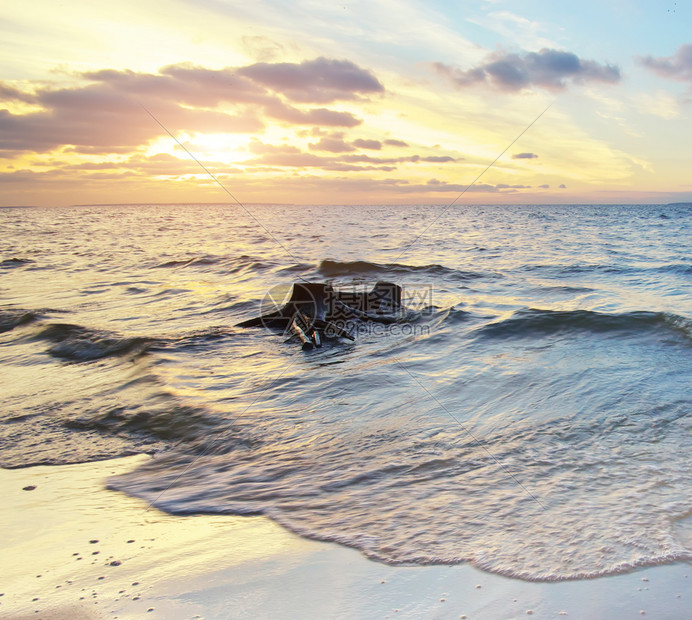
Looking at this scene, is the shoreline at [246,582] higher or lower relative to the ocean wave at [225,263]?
lower

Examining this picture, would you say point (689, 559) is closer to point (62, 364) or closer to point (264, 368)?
point (264, 368)

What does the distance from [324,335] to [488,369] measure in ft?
9.73

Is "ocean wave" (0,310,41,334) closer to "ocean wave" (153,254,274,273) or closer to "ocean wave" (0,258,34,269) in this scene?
"ocean wave" (153,254,274,273)

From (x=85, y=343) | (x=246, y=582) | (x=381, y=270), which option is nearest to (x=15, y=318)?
(x=85, y=343)

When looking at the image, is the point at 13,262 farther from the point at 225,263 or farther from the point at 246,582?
the point at 246,582

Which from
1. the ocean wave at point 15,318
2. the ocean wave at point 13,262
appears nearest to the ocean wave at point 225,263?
the ocean wave at point 13,262

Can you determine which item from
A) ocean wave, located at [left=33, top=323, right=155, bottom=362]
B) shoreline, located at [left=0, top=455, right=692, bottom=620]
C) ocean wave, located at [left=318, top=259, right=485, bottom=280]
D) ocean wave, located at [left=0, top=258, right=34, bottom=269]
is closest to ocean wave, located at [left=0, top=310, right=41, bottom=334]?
ocean wave, located at [left=33, top=323, right=155, bottom=362]

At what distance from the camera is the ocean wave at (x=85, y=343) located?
24.7ft

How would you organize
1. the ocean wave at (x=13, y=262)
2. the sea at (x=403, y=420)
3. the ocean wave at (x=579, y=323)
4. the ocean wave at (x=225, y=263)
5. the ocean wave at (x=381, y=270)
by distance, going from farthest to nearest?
the ocean wave at (x=225, y=263) → the ocean wave at (x=13, y=262) → the ocean wave at (x=381, y=270) → the ocean wave at (x=579, y=323) → the sea at (x=403, y=420)

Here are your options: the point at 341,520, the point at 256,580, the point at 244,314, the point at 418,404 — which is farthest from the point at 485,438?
the point at 244,314

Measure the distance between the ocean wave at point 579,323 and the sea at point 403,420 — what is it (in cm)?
6

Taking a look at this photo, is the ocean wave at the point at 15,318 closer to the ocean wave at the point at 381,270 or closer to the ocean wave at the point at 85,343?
the ocean wave at the point at 85,343

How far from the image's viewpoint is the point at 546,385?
582 centimetres

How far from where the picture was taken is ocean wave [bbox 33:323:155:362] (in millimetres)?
7523
